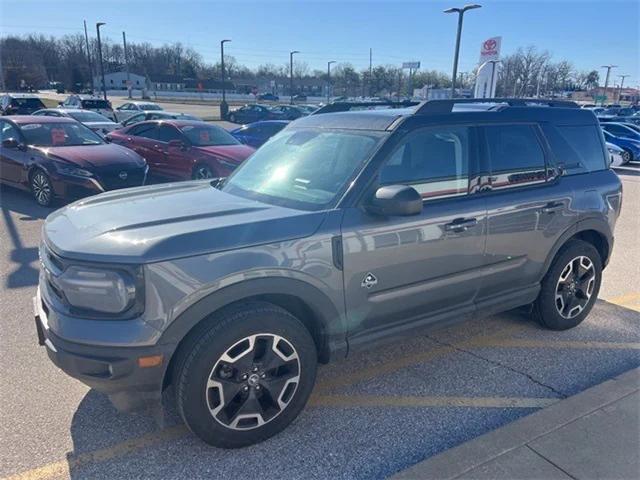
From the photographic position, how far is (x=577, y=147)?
13.8ft

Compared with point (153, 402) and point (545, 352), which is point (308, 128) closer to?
point (153, 402)

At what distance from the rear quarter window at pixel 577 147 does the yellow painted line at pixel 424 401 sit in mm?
1961

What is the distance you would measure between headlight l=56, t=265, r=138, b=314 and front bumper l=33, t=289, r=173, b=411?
7.6 inches

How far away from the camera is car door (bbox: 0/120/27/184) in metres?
8.89

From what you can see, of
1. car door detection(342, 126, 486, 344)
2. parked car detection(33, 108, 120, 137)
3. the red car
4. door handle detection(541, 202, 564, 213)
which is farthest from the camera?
parked car detection(33, 108, 120, 137)

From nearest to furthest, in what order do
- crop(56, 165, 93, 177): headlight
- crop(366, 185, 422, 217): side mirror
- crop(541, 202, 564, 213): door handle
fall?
crop(366, 185, 422, 217): side mirror < crop(541, 202, 564, 213): door handle < crop(56, 165, 93, 177): headlight

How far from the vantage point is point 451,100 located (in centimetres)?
362

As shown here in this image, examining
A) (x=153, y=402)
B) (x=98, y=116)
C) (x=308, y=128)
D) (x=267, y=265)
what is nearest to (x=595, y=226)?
(x=308, y=128)

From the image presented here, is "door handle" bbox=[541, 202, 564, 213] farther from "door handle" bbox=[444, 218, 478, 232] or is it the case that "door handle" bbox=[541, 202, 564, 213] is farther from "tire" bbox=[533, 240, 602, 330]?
"door handle" bbox=[444, 218, 478, 232]

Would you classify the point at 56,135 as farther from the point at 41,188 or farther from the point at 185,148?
the point at 185,148

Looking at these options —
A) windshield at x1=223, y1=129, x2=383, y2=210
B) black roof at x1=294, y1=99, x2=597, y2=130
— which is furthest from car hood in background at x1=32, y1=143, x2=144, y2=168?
black roof at x1=294, y1=99, x2=597, y2=130

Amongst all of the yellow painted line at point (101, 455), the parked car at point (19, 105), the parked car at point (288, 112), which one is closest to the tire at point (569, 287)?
the yellow painted line at point (101, 455)

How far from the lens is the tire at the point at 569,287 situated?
162 inches

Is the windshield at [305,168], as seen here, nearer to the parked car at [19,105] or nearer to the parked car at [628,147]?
the parked car at [628,147]
